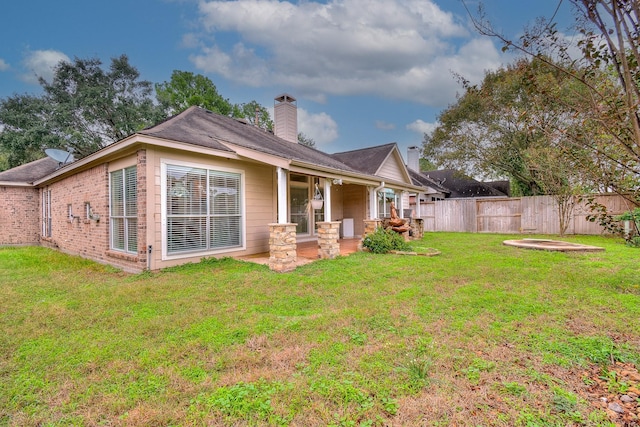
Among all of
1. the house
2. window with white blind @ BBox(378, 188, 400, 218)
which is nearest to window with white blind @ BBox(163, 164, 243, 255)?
Answer: the house

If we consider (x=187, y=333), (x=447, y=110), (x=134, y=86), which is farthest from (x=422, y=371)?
(x=134, y=86)

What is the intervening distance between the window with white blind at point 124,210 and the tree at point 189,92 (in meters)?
19.5

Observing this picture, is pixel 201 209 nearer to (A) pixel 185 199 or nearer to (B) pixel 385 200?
(A) pixel 185 199

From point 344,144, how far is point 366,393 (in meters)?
26.9

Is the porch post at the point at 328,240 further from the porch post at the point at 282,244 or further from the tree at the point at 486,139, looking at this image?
the tree at the point at 486,139

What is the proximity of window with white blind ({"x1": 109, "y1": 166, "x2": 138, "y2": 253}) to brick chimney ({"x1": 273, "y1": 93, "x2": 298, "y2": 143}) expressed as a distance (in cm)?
742

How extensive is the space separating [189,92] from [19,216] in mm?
16947

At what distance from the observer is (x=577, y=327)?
11.0ft

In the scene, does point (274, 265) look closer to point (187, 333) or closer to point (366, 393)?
point (187, 333)

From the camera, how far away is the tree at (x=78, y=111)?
1841cm

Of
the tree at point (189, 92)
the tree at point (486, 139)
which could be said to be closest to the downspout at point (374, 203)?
the tree at point (486, 139)

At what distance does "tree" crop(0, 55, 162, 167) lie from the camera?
18406 mm

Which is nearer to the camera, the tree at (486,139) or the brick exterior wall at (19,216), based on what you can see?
the brick exterior wall at (19,216)

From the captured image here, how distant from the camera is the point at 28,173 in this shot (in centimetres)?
1267
